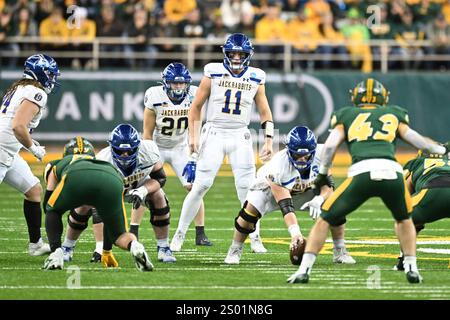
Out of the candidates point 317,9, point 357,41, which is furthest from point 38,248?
point 317,9

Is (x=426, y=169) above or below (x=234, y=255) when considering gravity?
above

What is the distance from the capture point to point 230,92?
10.7 m

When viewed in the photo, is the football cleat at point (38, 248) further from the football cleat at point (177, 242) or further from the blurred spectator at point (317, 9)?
the blurred spectator at point (317, 9)

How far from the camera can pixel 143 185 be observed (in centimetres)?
953

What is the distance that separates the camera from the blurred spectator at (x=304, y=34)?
21297 mm

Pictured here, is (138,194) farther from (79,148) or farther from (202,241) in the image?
(202,241)

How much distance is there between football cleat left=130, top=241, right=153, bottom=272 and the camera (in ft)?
27.7

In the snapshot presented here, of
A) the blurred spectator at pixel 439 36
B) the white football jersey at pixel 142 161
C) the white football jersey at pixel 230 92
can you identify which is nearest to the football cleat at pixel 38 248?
the white football jersey at pixel 142 161

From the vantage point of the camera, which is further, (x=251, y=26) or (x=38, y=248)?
(x=251, y=26)

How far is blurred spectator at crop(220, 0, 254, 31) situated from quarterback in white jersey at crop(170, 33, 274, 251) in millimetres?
10589

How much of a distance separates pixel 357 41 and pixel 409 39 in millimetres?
1137

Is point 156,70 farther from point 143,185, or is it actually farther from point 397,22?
point 143,185

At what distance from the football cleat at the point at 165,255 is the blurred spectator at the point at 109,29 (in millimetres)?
11509
